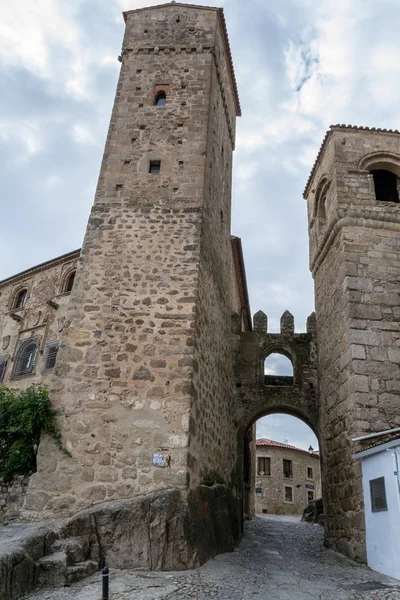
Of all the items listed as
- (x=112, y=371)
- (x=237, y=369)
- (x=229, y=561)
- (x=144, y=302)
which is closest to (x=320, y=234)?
(x=237, y=369)

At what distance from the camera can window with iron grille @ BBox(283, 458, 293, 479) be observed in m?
30.9

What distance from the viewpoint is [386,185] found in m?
12.2

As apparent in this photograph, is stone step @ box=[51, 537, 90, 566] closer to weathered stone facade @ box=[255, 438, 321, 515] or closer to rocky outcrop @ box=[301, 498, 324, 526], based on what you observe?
rocky outcrop @ box=[301, 498, 324, 526]

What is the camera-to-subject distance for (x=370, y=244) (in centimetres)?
1013

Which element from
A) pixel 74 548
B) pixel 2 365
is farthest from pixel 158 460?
pixel 2 365

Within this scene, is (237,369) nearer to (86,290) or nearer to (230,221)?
(230,221)

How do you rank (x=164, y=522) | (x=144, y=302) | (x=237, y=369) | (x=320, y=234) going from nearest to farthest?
1. (x=164, y=522)
2. (x=144, y=302)
3. (x=320, y=234)
4. (x=237, y=369)

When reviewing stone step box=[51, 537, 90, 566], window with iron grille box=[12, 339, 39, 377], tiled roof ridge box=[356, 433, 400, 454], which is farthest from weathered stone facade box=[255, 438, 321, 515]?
stone step box=[51, 537, 90, 566]

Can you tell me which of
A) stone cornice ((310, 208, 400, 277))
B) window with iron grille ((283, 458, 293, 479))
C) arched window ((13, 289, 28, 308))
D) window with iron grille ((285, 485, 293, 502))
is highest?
arched window ((13, 289, 28, 308))

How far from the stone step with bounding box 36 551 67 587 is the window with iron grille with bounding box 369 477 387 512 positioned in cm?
449

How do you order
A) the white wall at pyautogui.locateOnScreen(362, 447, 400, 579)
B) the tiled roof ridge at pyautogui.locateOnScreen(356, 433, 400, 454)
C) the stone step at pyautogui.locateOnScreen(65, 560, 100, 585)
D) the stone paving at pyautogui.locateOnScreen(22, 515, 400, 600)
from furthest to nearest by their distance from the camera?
the tiled roof ridge at pyautogui.locateOnScreen(356, 433, 400, 454) < the white wall at pyautogui.locateOnScreen(362, 447, 400, 579) < the stone step at pyautogui.locateOnScreen(65, 560, 100, 585) < the stone paving at pyautogui.locateOnScreen(22, 515, 400, 600)

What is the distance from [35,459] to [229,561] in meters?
3.67

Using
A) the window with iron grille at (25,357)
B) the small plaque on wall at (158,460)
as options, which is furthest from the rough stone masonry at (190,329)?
the window with iron grille at (25,357)

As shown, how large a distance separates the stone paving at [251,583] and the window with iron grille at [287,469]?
23.2 m
